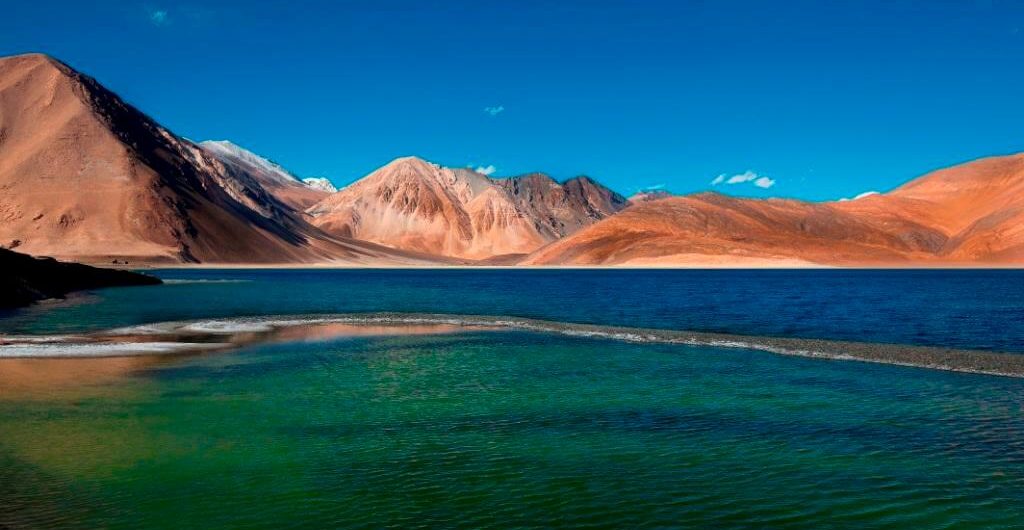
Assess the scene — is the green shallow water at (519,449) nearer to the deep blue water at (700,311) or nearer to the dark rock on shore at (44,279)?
the deep blue water at (700,311)

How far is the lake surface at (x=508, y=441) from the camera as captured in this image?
41.4 ft

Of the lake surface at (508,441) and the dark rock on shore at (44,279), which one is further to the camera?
the dark rock on shore at (44,279)

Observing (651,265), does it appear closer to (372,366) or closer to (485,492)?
(372,366)

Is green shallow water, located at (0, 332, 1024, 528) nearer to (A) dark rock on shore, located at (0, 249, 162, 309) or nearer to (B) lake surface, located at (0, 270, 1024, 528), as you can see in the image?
(B) lake surface, located at (0, 270, 1024, 528)

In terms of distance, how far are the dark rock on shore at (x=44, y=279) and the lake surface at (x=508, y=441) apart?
37558mm

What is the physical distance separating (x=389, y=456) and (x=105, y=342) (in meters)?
23.4

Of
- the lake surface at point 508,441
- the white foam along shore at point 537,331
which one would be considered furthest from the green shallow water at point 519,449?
the white foam along shore at point 537,331

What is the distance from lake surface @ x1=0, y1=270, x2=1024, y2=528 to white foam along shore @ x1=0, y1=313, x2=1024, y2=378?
1.86 m

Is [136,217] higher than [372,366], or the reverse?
[136,217]

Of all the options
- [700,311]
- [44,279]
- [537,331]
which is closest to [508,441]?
[537,331]

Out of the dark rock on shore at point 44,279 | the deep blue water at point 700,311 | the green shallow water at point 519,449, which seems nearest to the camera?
the green shallow water at point 519,449

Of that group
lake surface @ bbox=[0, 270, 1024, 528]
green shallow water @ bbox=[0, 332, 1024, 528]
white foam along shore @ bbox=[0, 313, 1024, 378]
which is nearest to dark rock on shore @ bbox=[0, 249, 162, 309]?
white foam along shore @ bbox=[0, 313, 1024, 378]

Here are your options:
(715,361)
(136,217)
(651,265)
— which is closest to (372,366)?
(715,361)

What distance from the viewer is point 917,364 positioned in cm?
2798
